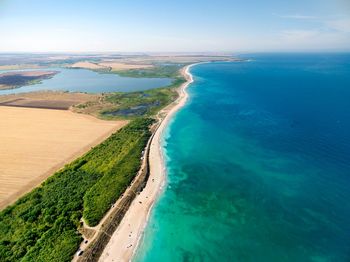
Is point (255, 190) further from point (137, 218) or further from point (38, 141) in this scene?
point (38, 141)

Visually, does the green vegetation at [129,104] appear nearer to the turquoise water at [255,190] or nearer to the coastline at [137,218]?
the turquoise water at [255,190]

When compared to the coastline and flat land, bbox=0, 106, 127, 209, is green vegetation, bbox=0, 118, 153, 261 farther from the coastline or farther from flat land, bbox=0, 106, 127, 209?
flat land, bbox=0, 106, 127, 209

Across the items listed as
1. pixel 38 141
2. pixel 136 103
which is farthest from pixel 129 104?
pixel 38 141

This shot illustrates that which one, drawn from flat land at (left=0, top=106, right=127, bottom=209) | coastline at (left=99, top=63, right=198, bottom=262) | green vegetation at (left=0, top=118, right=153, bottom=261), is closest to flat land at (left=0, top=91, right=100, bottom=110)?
flat land at (left=0, top=106, right=127, bottom=209)

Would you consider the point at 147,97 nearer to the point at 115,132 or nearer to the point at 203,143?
the point at 115,132

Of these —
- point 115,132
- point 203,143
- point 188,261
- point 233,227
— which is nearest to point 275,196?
point 233,227
